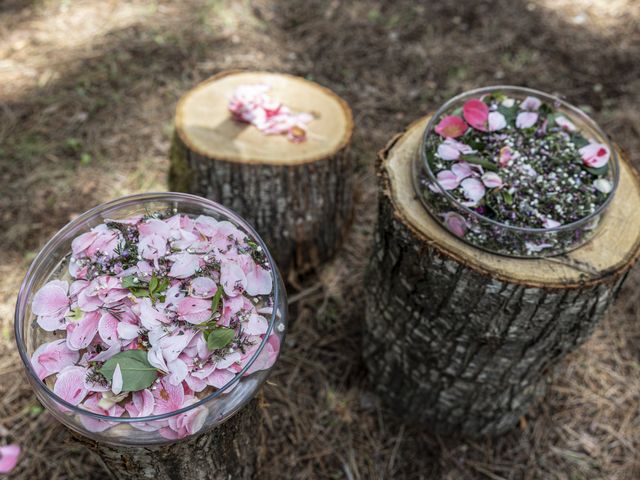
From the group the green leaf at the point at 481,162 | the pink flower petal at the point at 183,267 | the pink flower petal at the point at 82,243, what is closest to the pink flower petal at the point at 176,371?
the pink flower petal at the point at 183,267

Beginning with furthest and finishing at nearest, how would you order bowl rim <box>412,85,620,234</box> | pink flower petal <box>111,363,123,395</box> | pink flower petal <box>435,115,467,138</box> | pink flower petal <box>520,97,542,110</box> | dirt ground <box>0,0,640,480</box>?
dirt ground <box>0,0,640,480</box> < pink flower petal <box>520,97,542,110</box> < pink flower petal <box>435,115,467,138</box> < bowl rim <box>412,85,620,234</box> < pink flower petal <box>111,363,123,395</box>

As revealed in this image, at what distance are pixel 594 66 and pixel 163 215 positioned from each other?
3602 mm

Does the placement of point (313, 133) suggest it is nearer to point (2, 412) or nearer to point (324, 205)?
point (324, 205)

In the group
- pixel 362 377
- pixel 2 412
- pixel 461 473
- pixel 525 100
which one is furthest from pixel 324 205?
pixel 2 412

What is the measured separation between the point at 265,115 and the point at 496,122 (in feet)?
3.44

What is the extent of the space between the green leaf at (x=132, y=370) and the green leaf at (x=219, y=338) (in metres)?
0.13

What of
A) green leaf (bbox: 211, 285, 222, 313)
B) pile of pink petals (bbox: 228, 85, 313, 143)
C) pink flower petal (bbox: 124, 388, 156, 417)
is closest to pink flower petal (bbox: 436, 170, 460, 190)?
green leaf (bbox: 211, 285, 222, 313)

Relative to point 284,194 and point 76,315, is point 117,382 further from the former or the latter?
point 284,194

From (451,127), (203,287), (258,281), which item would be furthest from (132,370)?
(451,127)

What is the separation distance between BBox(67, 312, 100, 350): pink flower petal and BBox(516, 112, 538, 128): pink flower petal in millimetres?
1425

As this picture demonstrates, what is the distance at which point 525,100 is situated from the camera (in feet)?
6.18

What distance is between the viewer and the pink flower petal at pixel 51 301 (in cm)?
127

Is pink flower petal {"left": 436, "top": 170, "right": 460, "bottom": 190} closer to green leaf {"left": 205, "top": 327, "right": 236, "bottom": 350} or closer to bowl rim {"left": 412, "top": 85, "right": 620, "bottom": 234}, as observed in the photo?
bowl rim {"left": 412, "top": 85, "right": 620, "bottom": 234}

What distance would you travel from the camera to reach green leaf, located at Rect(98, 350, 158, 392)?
1.15m
